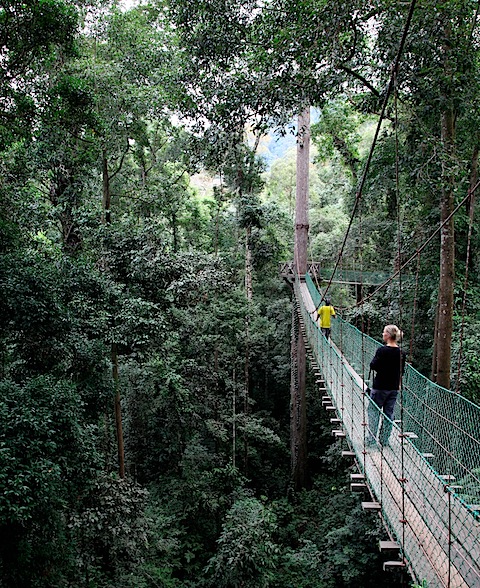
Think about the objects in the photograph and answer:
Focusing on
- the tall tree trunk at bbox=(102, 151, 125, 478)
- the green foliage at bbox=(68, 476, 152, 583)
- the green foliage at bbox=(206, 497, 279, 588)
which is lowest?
the green foliage at bbox=(206, 497, 279, 588)

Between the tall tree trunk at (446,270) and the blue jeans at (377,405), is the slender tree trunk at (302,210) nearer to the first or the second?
the tall tree trunk at (446,270)

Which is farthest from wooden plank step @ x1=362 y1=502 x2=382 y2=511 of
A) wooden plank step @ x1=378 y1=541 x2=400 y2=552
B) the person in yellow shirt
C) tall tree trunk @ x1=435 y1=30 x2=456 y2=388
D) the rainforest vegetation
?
the person in yellow shirt

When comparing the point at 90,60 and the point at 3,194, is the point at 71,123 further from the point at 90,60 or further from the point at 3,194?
the point at 90,60

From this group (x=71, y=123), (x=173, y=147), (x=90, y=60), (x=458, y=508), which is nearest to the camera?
(x=458, y=508)

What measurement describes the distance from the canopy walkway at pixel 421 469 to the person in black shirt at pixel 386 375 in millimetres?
53

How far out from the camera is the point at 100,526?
415 cm

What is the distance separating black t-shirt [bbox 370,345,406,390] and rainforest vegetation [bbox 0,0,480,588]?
0.71 m

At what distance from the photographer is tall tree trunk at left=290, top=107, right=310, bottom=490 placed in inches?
258

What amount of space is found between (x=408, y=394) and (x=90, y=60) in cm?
449

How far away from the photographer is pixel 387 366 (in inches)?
92.7

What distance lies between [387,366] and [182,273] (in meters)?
2.96

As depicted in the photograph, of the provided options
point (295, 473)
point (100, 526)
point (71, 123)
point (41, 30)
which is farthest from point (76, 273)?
point (295, 473)

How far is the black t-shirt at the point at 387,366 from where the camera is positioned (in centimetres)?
231

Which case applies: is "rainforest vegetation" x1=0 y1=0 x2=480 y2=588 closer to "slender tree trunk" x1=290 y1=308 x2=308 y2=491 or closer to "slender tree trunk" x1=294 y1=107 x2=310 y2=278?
"slender tree trunk" x1=290 y1=308 x2=308 y2=491
